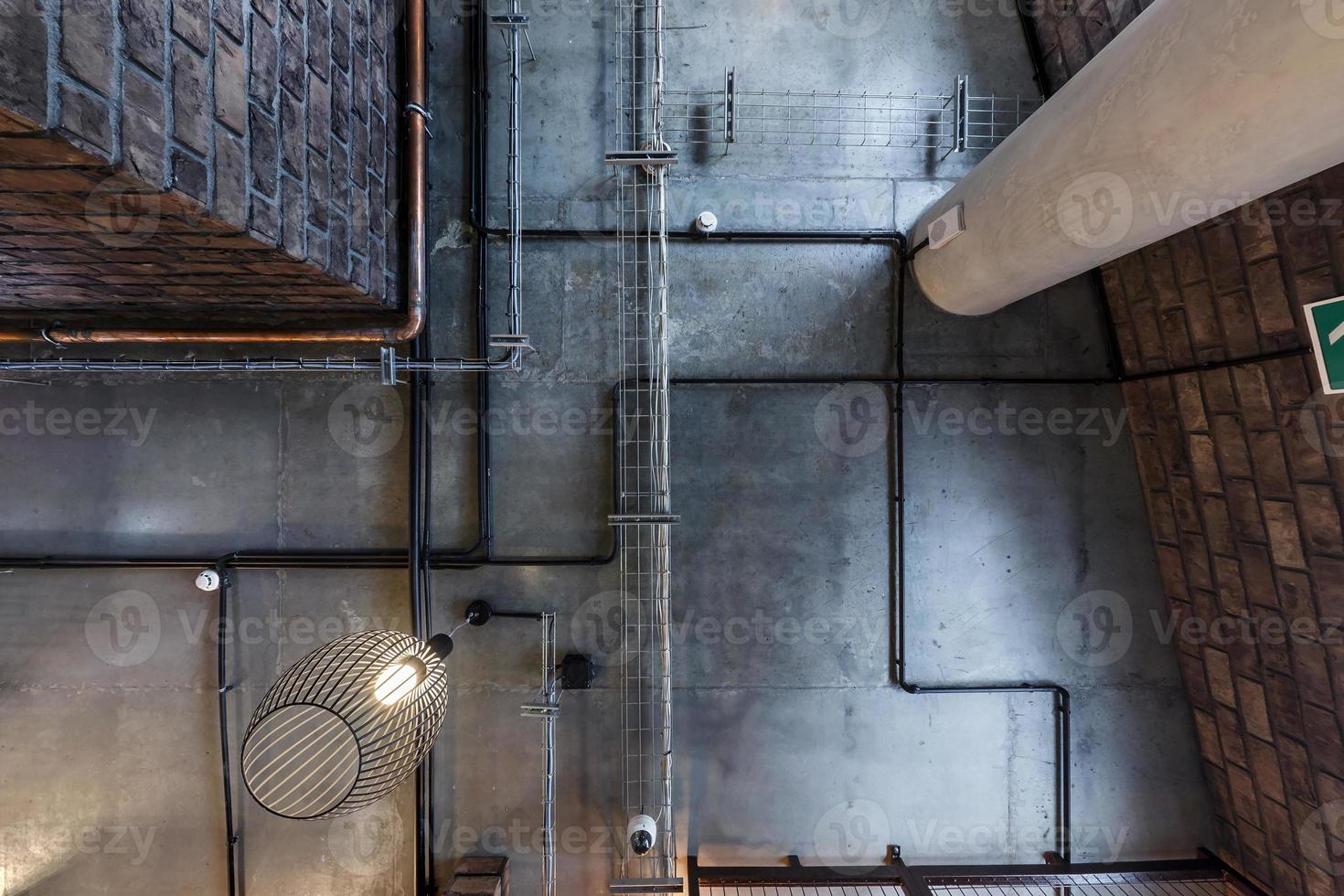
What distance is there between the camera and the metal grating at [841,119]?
2.92 meters

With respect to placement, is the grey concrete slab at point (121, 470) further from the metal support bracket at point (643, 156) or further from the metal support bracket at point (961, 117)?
the metal support bracket at point (961, 117)

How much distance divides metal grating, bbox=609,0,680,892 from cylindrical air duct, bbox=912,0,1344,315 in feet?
→ 5.19

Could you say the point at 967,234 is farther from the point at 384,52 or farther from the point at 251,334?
the point at 251,334

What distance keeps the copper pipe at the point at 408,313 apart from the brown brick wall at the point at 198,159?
0.32ft

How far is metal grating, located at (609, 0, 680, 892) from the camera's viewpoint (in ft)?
9.45

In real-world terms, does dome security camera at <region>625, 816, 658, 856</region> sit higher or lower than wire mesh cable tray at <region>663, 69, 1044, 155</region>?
lower

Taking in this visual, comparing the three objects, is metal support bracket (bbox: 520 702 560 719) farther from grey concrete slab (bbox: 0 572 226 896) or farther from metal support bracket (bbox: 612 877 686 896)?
grey concrete slab (bbox: 0 572 226 896)

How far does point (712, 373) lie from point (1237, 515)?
2.53 metres

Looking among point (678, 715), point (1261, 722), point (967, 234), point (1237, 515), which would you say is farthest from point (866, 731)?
point (967, 234)

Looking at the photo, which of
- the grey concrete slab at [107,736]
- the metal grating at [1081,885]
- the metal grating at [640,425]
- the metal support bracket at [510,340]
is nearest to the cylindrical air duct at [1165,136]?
the metal grating at [640,425]

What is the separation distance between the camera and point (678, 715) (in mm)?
2938

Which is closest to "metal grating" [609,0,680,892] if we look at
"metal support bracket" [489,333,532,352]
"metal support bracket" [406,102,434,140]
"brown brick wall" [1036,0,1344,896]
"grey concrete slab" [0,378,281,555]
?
"metal support bracket" [489,333,532,352]

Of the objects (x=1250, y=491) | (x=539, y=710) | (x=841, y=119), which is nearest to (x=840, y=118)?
(x=841, y=119)

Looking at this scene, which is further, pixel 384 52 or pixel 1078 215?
pixel 384 52
